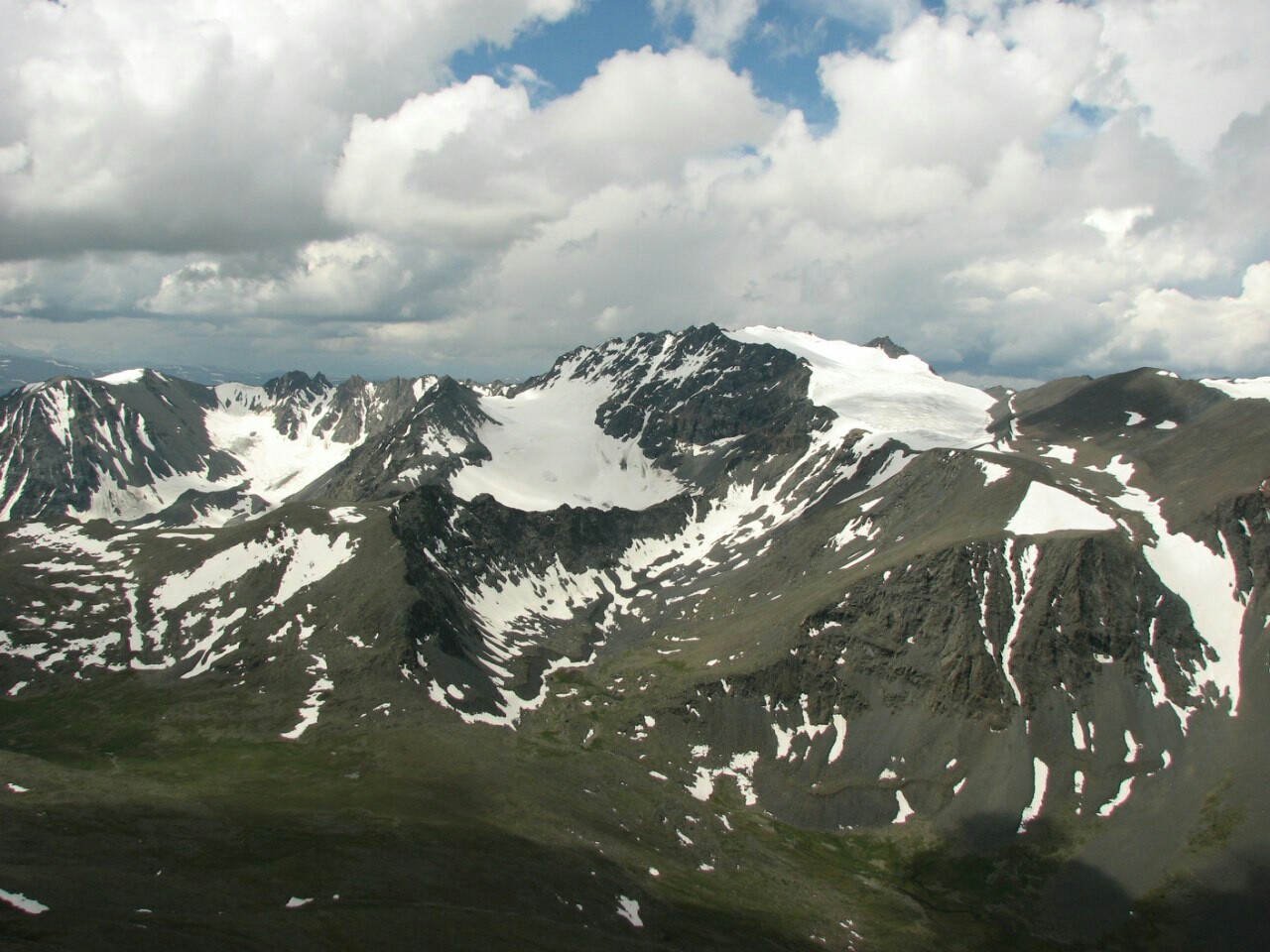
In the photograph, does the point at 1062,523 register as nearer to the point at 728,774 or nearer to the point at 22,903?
the point at 728,774

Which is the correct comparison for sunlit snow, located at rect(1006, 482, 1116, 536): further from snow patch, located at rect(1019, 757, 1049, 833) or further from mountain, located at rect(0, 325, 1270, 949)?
snow patch, located at rect(1019, 757, 1049, 833)

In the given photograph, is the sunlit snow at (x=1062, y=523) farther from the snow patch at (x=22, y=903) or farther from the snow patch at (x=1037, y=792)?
the snow patch at (x=22, y=903)

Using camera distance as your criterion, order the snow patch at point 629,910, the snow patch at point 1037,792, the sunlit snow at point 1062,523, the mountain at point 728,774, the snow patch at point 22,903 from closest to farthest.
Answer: the snow patch at point 22,903 → the mountain at point 728,774 → the snow patch at point 629,910 → the snow patch at point 1037,792 → the sunlit snow at point 1062,523

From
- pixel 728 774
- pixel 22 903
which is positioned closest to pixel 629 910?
pixel 22 903

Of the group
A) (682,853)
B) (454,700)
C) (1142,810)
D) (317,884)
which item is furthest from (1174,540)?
(317,884)

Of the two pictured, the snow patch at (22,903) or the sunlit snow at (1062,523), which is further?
the sunlit snow at (1062,523)

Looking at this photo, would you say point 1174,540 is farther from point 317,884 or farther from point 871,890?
point 317,884

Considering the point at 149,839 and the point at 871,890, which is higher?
the point at 149,839

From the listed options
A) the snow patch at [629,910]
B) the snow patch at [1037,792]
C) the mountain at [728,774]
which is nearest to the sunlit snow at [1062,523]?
the mountain at [728,774]

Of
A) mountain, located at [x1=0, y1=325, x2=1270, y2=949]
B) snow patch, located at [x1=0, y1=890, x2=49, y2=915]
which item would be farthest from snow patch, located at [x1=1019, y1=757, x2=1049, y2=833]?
snow patch, located at [x1=0, y1=890, x2=49, y2=915]

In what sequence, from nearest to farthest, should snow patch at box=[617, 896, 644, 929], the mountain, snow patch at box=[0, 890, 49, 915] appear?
snow patch at box=[0, 890, 49, 915], the mountain, snow patch at box=[617, 896, 644, 929]

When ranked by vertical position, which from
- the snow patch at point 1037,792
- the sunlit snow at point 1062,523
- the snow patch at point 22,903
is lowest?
the snow patch at point 1037,792
